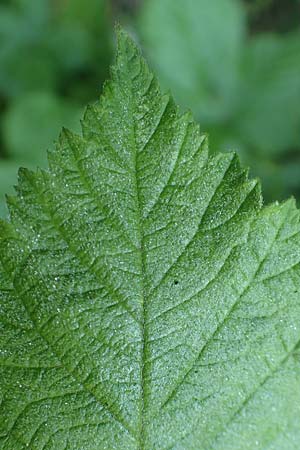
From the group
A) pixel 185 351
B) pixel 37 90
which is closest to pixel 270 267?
pixel 185 351

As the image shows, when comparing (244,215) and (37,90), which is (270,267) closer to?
(244,215)

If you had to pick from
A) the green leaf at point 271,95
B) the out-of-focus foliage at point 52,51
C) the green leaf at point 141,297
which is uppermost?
the out-of-focus foliage at point 52,51

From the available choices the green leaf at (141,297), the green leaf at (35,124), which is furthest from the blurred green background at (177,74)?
the green leaf at (141,297)

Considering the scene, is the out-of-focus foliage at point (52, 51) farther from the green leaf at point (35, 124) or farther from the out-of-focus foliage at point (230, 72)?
the out-of-focus foliage at point (230, 72)

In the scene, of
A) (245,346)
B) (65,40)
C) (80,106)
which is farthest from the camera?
(65,40)

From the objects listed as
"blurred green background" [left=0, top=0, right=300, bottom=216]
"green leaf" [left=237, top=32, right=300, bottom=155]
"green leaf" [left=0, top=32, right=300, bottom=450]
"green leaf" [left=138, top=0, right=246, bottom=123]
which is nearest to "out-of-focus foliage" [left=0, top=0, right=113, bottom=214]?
"blurred green background" [left=0, top=0, right=300, bottom=216]

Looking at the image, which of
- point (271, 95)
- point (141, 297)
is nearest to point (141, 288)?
point (141, 297)

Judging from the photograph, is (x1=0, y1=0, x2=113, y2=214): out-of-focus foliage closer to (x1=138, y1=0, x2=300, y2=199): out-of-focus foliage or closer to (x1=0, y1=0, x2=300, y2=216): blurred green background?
(x1=0, y1=0, x2=300, y2=216): blurred green background
